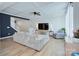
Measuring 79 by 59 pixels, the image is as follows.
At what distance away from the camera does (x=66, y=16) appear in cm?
319

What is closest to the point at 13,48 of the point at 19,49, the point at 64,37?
the point at 19,49

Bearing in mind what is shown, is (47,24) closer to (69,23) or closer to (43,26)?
(43,26)

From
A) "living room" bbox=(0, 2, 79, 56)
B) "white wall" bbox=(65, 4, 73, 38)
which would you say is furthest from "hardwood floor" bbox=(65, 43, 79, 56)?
"white wall" bbox=(65, 4, 73, 38)

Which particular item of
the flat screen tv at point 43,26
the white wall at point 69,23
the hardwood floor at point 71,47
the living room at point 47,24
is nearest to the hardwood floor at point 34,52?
the living room at point 47,24

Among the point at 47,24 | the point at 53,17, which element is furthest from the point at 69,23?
the point at 47,24

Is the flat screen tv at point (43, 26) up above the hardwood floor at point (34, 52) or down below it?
above

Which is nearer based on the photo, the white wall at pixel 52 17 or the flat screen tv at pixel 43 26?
the white wall at pixel 52 17

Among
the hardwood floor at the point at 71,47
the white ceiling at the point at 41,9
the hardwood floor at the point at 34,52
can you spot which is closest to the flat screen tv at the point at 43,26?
the white ceiling at the point at 41,9

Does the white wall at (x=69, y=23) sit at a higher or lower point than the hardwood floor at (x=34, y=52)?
higher

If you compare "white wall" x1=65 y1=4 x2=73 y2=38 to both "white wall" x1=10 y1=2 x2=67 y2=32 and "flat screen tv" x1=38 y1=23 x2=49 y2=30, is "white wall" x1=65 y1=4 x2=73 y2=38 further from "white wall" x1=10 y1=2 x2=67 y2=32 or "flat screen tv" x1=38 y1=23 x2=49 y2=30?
"flat screen tv" x1=38 y1=23 x2=49 y2=30

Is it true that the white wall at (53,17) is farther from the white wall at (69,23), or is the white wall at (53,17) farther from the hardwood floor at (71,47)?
the hardwood floor at (71,47)

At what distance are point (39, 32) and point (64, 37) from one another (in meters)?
0.70

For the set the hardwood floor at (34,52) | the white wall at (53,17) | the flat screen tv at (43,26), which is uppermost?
the white wall at (53,17)

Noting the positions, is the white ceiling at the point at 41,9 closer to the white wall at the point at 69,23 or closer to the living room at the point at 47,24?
the living room at the point at 47,24
